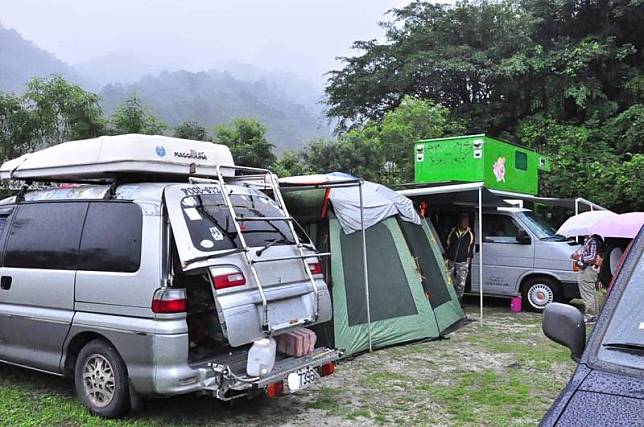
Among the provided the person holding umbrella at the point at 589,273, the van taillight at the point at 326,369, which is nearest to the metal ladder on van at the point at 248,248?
the van taillight at the point at 326,369

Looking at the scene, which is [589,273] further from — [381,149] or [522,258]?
[381,149]

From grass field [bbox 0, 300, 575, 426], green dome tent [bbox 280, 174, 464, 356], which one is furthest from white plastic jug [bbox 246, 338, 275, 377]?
green dome tent [bbox 280, 174, 464, 356]

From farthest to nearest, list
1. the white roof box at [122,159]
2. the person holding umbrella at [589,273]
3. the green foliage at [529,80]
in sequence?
1. the green foliage at [529,80]
2. the person holding umbrella at [589,273]
3. the white roof box at [122,159]

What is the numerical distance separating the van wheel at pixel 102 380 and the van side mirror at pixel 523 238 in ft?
23.4

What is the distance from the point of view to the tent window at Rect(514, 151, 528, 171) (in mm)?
10852

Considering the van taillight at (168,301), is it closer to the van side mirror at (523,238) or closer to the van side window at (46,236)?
the van side window at (46,236)

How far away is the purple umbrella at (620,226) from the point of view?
7000 millimetres

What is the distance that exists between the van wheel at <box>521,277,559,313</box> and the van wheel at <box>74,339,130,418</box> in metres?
7.17

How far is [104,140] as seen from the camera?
4.53 meters

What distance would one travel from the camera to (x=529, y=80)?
63.6ft

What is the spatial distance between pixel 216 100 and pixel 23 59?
15.3 meters

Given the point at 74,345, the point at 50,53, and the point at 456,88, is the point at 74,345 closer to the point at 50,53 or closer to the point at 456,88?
the point at 456,88

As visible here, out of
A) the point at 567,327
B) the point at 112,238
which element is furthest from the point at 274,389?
the point at 567,327

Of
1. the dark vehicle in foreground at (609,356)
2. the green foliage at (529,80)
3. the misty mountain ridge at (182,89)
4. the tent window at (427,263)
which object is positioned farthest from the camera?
the misty mountain ridge at (182,89)
